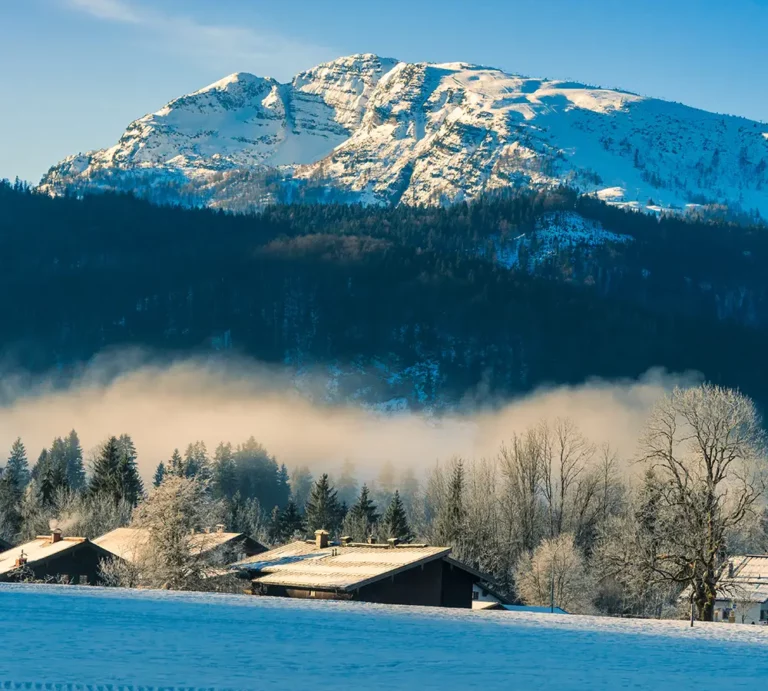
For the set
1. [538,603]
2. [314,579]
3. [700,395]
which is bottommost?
[538,603]

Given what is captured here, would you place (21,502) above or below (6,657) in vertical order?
below

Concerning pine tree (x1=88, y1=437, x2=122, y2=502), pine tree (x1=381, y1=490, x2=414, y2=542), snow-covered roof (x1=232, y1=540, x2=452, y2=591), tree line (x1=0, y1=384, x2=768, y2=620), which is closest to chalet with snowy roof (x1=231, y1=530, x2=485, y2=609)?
snow-covered roof (x1=232, y1=540, x2=452, y2=591)

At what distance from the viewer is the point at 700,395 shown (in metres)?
68.5

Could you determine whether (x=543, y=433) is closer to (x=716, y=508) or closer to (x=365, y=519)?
(x=365, y=519)

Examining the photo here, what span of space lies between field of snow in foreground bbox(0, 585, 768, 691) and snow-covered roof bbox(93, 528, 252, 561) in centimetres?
2242

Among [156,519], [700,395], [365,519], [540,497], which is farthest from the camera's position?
[365,519]

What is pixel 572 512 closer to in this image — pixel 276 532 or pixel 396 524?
pixel 396 524

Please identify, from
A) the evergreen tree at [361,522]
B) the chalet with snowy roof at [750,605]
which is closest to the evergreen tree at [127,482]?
the evergreen tree at [361,522]

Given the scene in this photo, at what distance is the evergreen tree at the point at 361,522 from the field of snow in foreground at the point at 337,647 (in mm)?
91169

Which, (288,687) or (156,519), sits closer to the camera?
(288,687)

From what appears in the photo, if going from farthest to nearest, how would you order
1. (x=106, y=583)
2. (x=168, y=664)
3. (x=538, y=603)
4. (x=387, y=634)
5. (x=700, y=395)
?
(x=538, y=603), (x=106, y=583), (x=700, y=395), (x=387, y=634), (x=168, y=664)

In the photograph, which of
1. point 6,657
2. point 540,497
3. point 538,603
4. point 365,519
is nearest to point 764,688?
point 6,657

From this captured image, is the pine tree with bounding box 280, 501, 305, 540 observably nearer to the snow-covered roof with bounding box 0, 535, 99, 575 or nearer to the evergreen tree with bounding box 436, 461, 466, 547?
the evergreen tree with bounding box 436, 461, 466, 547

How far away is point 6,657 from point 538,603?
78837mm
